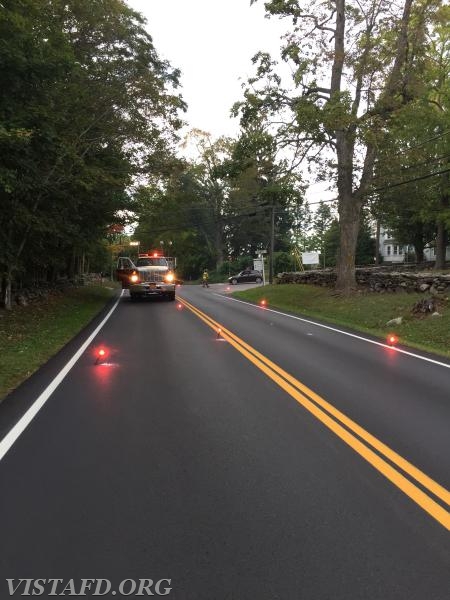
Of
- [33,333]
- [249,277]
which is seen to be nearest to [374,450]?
[33,333]

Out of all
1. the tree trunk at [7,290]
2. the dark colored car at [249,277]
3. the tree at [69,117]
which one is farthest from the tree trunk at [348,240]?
the dark colored car at [249,277]

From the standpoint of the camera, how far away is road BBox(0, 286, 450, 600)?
3.12 meters

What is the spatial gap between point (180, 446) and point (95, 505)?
1.41m

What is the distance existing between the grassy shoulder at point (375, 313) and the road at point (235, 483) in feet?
18.6

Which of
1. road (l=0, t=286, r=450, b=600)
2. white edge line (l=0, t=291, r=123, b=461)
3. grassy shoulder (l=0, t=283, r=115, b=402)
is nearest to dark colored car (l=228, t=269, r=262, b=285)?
grassy shoulder (l=0, t=283, r=115, b=402)

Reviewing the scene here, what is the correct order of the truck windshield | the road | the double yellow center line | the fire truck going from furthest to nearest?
the truck windshield < the fire truck < the double yellow center line < the road

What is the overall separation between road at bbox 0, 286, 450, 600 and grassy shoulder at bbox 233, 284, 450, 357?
18.6 feet

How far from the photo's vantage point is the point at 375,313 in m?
18.6

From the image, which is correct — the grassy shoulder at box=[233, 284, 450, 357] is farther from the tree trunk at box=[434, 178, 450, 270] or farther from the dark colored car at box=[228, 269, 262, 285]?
the dark colored car at box=[228, 269, 262, 285]

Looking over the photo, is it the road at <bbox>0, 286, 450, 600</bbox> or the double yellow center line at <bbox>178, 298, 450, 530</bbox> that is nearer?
the road at <bbox>0, 286, 450, 600</bbox>

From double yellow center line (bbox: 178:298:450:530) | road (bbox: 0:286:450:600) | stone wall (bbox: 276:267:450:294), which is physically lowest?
double yellow center line (bbox: 178:298:450:530)

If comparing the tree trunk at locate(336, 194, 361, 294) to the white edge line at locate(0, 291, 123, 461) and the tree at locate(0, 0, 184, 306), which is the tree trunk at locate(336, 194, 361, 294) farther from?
the white edge line at locate(0, 291, 123, 461)

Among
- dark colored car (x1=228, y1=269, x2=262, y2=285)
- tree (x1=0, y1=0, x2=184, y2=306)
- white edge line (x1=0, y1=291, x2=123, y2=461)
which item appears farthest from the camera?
dark colored car (x1=228, y1=269, x2=262, y2=285)

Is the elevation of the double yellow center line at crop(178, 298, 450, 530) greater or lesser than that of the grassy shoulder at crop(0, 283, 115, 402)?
lesser
